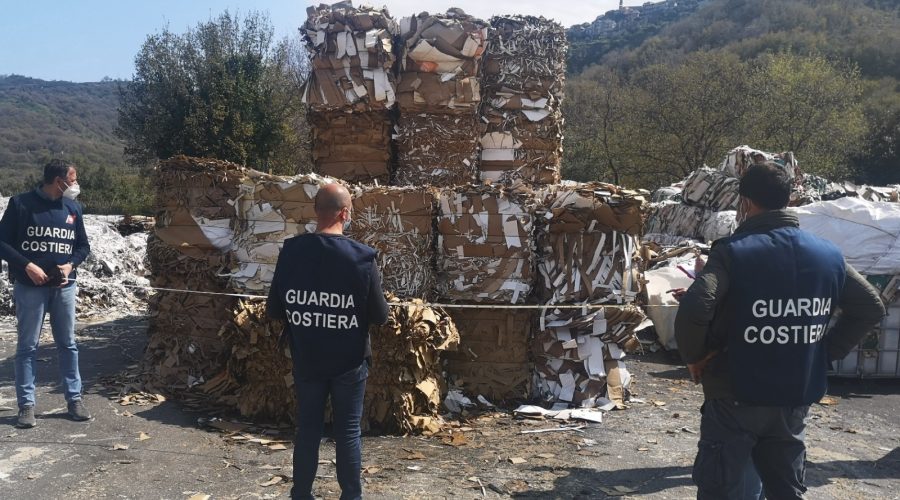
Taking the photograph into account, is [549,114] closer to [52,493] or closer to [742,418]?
[742,418]

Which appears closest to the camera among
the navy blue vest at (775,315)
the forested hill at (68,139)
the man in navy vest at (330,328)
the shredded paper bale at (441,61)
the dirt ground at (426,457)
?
the navy blue vest at (775,315)

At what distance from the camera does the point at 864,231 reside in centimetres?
682

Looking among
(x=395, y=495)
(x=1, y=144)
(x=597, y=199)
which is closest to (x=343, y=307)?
(x=395, y=495)

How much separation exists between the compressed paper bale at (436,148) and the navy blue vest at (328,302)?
3.23 metres

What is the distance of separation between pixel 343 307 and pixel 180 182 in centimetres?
320

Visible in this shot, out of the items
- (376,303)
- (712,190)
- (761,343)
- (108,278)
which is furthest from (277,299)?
(712,190)

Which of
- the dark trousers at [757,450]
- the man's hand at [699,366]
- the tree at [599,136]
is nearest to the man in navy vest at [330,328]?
the man's hand at [699,366]

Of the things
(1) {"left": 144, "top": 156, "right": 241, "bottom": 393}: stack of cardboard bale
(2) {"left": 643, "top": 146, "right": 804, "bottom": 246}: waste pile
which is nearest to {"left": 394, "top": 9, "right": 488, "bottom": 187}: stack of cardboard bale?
(1) {"left": 144, "top": 156, "right": 241, "bottom": 393}: stack of cardboard bale

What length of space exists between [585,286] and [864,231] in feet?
10.8

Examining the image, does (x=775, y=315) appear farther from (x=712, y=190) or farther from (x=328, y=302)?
(x=712, y=190)

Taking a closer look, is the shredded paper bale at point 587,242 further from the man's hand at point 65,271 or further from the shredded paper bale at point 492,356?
the man's hand at point 65,271

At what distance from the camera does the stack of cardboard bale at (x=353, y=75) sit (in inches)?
248

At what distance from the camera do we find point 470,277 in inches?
223

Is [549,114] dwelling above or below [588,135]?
below
